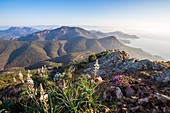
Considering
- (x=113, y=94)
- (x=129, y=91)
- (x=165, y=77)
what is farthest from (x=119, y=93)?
(x=165, y=77)

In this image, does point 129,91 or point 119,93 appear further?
point 129,91

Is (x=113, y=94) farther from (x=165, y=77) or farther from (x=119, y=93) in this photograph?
(x=165, y=77)

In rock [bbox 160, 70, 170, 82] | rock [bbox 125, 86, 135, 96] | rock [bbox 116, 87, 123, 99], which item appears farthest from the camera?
rock [bbox 160, 70, 170, 82]

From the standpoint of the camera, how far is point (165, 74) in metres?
11.5

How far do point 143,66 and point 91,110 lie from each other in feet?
34.3

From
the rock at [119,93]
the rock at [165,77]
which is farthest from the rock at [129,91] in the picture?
the rock at [165,77]

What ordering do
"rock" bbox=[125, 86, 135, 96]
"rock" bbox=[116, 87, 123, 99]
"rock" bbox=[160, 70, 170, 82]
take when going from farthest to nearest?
"rock" bbox=[160, 70, 170, 82], "rock" bbox=[125, 86, 135, 96], "rock" bbox=[116, 87, 123, 99]

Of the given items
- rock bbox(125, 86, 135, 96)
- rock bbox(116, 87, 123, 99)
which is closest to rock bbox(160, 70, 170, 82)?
rock bbox(125, 86, 135, 96)

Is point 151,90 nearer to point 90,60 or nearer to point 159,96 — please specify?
point 159,96

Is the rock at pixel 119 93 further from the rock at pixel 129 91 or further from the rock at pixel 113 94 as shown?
the rock at pixel 129 91

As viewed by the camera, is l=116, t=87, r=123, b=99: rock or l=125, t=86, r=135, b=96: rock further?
l=125, t=86, r=135, b=96: rock

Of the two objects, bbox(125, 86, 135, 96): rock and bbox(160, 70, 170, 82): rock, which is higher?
bbox(125, 86, 135, 96): rock

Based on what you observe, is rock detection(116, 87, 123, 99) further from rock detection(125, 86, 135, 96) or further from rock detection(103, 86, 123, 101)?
rock detection(125, 86, 135, 96)

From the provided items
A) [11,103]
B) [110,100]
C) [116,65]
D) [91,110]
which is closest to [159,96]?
[110,100]
